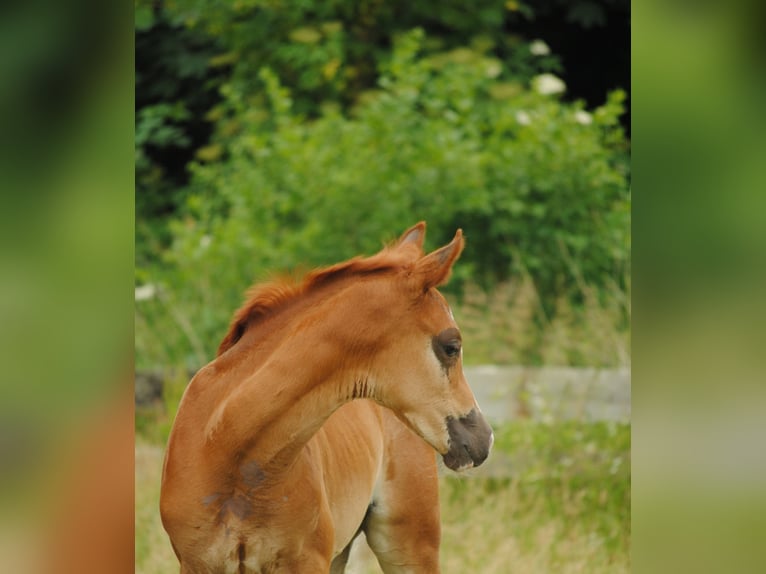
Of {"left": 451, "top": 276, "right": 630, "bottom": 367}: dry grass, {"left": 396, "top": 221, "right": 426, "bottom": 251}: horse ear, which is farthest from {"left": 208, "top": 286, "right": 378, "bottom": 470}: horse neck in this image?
{"left": 451, "top": 276, "right": 630, "bottom": 367}: dry grass

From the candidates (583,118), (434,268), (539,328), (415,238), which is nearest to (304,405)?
(434,268)

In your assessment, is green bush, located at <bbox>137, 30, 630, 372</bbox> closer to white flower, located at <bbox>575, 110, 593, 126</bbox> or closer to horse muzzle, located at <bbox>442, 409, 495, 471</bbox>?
white flower, located at <bbox>575, 110, 593, 126</bbox>

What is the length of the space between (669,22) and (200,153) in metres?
8.10

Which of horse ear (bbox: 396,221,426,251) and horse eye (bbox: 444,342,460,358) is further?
horse ear (bbox: 396,221,426,251)

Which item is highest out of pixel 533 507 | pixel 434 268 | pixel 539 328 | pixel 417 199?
pixel 434 268

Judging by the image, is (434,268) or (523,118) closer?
(434,268)

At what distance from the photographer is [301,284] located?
238cm

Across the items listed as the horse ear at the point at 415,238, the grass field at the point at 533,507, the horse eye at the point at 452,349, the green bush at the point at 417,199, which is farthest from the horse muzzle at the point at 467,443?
the green bush at the point at 417,199

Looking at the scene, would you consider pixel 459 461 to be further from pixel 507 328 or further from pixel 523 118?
pixel 523 118

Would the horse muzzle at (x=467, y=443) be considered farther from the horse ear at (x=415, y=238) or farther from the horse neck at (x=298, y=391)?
the horse ear at (x=415, y=238)

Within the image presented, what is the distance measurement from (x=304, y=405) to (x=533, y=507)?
2852 mm

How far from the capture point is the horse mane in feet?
7.62

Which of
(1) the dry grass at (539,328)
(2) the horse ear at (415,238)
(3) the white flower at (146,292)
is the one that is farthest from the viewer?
(3) the white flower at (146,292)

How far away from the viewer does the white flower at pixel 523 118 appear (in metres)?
7.28
